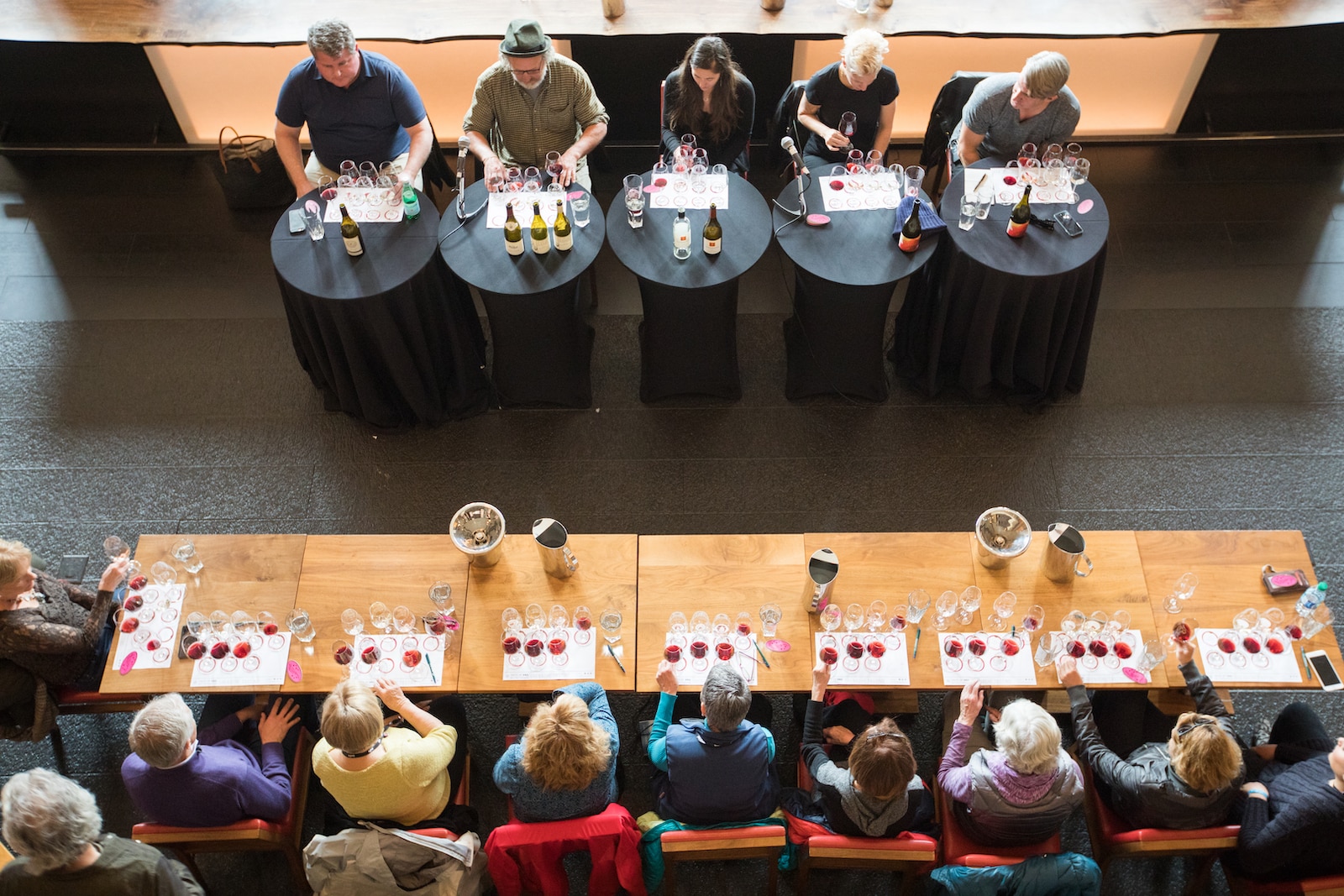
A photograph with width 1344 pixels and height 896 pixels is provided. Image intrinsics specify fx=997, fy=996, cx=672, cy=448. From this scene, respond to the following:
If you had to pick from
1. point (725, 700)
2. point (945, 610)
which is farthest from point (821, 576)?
point (725, 700)

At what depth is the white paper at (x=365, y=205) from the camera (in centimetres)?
455

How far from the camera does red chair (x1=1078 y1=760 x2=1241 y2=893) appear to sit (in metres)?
3.16

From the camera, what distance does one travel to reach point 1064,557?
3.62 meters

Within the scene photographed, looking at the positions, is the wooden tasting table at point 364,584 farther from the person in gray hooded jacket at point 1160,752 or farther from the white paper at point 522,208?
the person in gray hooded jacket at point 1160,752

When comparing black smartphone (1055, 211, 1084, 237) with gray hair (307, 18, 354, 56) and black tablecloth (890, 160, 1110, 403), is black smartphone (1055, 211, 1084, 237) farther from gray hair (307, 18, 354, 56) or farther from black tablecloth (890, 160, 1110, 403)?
gray hair (307, 18, 354, 56)

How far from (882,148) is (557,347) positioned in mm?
1992

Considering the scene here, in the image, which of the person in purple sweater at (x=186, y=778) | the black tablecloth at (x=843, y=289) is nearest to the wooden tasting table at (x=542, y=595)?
the person in purple sweater at (x=186, y=778)

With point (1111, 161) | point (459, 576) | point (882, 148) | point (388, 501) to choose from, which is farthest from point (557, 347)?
point (1111, 161)

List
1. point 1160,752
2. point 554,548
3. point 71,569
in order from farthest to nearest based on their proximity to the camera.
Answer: point 71,569, point 554,548, point 1160,752

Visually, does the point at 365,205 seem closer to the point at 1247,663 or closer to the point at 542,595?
the point at 542,595

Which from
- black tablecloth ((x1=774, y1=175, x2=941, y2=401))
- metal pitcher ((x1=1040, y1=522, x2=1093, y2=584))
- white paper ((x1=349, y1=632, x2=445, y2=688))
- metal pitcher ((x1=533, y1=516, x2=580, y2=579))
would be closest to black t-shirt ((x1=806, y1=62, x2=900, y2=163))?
black tablecloth ((x1=774, y1=175, x2=941, y2=401))

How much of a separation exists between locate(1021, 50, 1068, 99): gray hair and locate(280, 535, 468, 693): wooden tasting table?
3.28 m

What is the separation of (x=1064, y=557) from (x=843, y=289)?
1.52 m

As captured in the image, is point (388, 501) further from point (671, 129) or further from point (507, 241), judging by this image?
point (671, 129)
